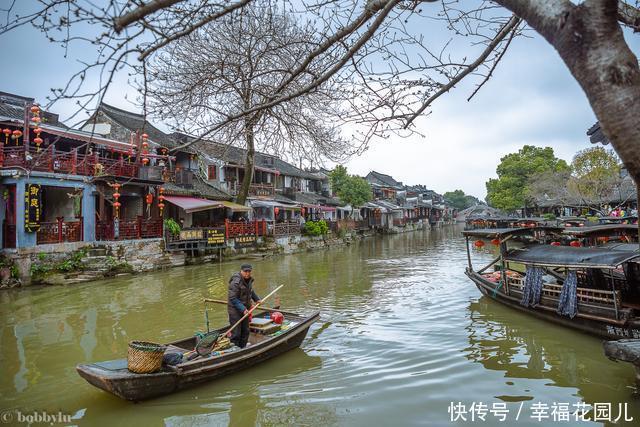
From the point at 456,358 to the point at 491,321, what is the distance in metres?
3.04

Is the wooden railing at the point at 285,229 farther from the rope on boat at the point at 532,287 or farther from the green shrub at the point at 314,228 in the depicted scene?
the rope on boat at the point at 532,287

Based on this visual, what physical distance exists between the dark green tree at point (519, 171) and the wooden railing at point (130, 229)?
34241 millimetres

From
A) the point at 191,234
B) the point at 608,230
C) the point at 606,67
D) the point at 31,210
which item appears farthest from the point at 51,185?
the point at 608,230

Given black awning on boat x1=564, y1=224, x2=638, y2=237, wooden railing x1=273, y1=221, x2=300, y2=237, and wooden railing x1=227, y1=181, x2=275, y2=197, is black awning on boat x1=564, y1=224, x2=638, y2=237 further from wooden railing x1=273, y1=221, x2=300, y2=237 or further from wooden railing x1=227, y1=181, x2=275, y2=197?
wooden railing x1=227, y1=181, x2=275, y2=197

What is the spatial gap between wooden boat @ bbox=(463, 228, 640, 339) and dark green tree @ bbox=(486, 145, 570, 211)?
106ft

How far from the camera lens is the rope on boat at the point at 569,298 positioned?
852 centimetres

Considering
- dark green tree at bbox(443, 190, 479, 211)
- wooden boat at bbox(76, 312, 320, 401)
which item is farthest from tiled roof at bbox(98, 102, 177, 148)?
dark green tree at bbox(443, 190, 479, 211)

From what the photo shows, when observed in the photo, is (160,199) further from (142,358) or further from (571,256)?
(571,256)

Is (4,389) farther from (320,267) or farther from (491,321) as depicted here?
(320,267)

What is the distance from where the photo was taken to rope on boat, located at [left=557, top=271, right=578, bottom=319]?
8.52 m

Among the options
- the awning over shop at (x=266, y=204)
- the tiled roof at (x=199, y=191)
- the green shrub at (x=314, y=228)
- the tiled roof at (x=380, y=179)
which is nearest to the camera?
the tiled roof at (x=199, y=191)

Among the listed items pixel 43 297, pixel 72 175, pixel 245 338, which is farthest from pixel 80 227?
pixel 245 338

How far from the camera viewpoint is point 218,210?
27812 millimetres

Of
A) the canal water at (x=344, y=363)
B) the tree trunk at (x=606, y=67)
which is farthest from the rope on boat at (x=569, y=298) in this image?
the tree trunk at (x=606, y=67)
